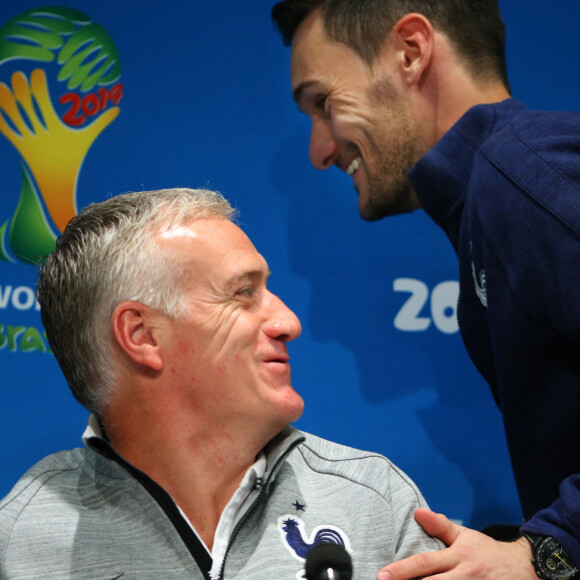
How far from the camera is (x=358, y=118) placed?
67.1 inches

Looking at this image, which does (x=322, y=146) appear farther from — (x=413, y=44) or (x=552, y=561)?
(x=552, y=561)

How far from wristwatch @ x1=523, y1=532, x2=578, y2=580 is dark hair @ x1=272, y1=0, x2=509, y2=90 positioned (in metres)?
0.91

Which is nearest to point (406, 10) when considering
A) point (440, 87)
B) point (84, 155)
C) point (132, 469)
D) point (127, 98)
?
point (440, 87)

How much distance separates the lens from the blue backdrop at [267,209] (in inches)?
71.5

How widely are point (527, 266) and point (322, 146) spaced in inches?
27.8

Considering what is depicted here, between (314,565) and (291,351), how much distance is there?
942mm

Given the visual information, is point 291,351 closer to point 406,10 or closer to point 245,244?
point 245,244

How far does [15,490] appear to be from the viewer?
1.24 meters

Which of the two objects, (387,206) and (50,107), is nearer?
Result: (387,206)

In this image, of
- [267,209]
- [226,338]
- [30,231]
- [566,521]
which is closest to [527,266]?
[566,521]

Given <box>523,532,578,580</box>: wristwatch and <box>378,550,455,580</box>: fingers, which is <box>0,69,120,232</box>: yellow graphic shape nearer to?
<box>378,550,455,580</box>: fingers

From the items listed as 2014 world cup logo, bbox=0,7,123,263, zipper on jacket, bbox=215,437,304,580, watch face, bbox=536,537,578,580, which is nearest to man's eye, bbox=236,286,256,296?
zipper on jacket, bbox=215,437,304,580

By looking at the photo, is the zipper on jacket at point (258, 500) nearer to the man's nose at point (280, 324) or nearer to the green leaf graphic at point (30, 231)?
the man's nose at point (280, 324)

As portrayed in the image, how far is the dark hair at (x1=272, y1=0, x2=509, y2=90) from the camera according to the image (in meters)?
1.62
